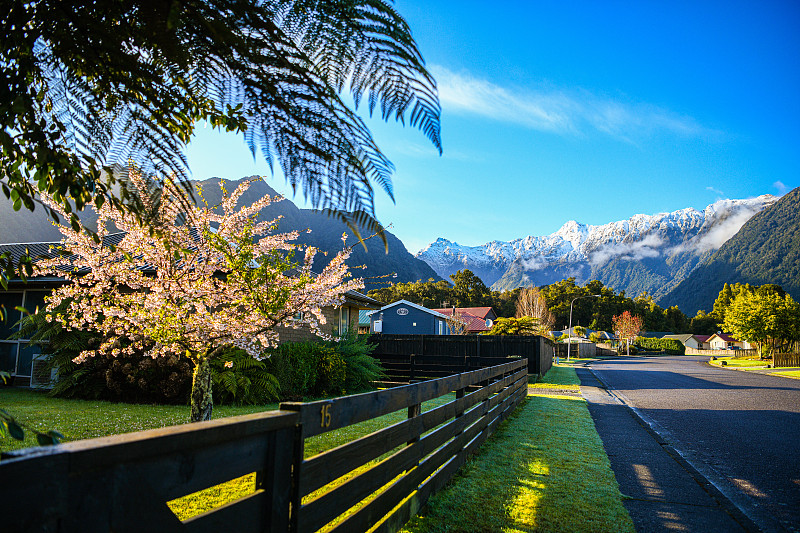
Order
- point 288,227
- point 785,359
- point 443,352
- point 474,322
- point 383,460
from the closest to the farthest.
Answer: point 288,227, point 383,460, point 443,352, point 785,359, point 474,322

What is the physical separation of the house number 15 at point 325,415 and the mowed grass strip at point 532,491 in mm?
1616

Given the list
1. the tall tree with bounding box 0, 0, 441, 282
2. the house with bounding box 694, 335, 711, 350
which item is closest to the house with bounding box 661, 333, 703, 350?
the house with bounding box 694, 335, 711, 350

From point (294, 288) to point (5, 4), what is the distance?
17.7ft

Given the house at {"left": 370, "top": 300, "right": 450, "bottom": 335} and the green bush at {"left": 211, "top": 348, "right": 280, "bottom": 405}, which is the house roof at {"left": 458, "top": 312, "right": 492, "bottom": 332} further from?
the green bush at {"left": 211, "top": 348, "right": 280, "bottom": 405}

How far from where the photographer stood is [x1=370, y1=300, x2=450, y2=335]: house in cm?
3638

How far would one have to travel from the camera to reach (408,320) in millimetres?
36906

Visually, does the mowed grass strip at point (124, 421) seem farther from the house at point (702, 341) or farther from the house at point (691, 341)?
the house at point (702, 341)

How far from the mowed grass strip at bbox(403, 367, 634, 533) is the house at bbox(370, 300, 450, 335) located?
29.2 meters

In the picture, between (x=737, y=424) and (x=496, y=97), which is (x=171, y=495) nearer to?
(x=496, y=97)

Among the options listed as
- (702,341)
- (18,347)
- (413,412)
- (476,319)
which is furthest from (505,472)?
(702,341)

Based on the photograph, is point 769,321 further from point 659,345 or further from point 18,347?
point 659,345

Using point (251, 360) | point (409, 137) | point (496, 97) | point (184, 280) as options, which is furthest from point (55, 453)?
point (251, 360)

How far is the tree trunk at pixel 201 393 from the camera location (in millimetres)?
6090

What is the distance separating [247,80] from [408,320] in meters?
36.0
